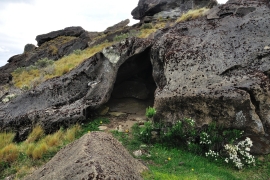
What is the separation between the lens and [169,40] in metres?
9.75

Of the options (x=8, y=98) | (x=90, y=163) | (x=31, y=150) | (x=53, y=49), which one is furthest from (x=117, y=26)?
(x=90, y=163)

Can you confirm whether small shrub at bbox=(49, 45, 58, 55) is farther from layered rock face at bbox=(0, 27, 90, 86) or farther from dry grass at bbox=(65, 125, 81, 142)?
dry grass at bbox=(65, 125, 81, 142)

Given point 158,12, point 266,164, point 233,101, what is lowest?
point 266,164

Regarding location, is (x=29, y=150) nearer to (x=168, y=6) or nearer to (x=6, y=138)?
(x=6, y=138)

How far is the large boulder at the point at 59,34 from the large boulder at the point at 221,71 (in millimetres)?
30931

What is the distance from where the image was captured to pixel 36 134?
882 centimetres

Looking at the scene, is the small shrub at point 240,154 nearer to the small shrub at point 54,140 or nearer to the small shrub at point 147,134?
the small shrub at point 147,134

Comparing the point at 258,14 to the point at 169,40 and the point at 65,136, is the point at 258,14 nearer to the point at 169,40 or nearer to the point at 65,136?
the point at 169,40

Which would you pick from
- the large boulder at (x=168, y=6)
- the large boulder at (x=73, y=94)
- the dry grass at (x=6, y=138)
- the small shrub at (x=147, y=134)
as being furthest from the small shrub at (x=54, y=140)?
the large boulder at (x=168, y=6)

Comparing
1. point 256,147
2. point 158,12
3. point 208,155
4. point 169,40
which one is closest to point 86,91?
point 169,40

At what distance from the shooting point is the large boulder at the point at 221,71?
22.2 ft

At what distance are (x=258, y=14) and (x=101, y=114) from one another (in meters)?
6.55

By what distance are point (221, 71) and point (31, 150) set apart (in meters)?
5.60

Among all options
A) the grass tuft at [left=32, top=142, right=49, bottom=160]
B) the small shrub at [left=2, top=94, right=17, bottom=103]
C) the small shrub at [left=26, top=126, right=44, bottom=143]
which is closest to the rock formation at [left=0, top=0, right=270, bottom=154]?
the small shrub at [left=26, top=126, right=44, bottom=143]
